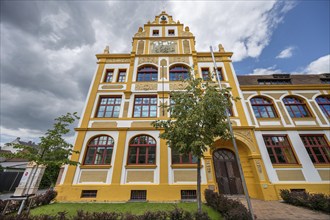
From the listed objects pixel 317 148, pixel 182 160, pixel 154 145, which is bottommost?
pixel 182 160

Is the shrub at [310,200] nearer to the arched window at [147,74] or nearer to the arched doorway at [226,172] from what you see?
the arched doorway at [226,172]

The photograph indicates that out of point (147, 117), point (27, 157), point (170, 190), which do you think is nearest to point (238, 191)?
point (170, 190)

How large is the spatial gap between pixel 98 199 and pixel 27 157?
551cm

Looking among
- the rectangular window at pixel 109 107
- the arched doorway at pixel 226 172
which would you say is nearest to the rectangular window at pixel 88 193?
the rectangular window at pixel 109 107

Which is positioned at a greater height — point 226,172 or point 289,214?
point 226,172

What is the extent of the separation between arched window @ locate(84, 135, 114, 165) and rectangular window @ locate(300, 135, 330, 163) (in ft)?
54.1

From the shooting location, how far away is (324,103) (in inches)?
529

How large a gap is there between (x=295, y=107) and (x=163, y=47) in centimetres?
1526

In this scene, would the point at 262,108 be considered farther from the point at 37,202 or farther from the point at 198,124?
the point at 37,202

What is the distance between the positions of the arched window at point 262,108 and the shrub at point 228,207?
9.31 meters

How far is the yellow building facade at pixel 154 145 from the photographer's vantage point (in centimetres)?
993

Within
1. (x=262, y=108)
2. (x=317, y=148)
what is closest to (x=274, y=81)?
(x=262, y=108)

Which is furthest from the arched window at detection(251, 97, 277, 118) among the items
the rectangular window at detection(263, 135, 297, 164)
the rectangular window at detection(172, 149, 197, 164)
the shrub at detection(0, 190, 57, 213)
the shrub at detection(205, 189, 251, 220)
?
the shrub at detection(0, 190, 57, 213)

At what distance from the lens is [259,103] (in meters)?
13.6
